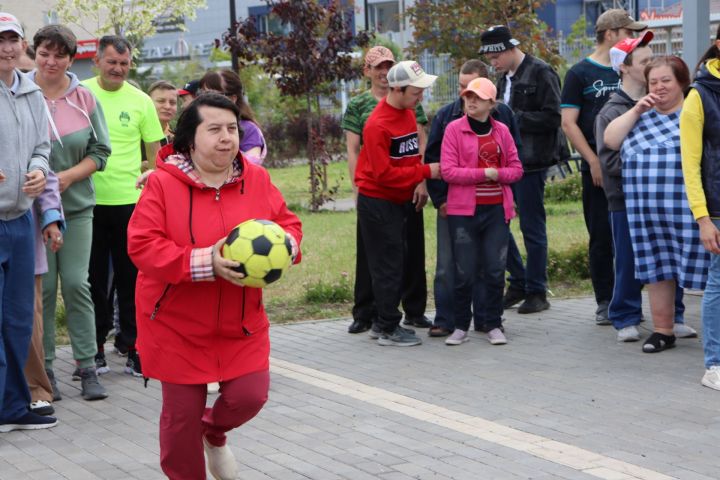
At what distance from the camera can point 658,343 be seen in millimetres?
7902

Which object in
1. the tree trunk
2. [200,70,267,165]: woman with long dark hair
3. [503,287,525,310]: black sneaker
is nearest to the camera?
[200,70,267,165]: woman with long dark hair

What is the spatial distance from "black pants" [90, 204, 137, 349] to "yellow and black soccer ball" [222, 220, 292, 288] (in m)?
3.15

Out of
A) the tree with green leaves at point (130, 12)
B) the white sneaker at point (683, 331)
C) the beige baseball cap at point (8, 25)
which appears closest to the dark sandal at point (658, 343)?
the white sneaker at point (683, 331)

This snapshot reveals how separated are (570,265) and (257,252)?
7.02m

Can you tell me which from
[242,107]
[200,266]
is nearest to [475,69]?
[242,107]

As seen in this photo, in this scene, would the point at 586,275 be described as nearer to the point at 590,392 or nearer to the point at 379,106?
the point at 379,106

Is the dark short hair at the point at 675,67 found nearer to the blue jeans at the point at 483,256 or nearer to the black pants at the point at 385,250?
the blue jeans at the point at 483,256

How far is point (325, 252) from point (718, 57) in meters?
7.31

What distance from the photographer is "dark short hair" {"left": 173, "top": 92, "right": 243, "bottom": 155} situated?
16.1 feet

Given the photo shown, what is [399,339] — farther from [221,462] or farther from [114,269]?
[221,462]

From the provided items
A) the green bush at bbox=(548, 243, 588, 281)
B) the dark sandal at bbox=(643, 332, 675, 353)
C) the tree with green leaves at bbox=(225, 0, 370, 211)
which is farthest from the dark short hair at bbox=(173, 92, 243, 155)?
the tree with green leaves at bbox=(225, 0, 370, 211)

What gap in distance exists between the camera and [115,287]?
328 inches

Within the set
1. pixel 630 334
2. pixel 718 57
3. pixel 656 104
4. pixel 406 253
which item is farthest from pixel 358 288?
pixel 718 57

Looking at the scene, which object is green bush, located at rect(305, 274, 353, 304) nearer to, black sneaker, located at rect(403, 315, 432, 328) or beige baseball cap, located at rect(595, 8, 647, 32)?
black sneaker, located at rect(403, 315, 432, 328)
